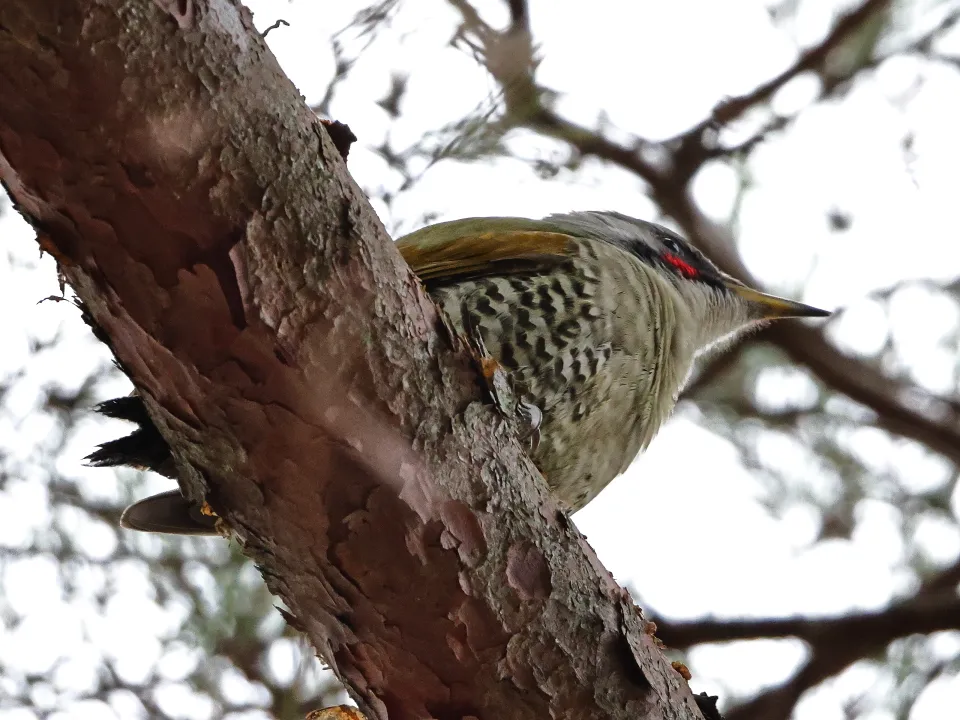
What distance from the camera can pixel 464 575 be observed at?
1566mm

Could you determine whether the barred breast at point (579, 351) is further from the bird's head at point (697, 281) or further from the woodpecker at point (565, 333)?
the bird's head at point (697, 281)

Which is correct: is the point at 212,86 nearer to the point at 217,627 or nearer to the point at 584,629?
the point at 584,629

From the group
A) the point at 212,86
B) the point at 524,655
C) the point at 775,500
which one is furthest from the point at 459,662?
the point at 775,500

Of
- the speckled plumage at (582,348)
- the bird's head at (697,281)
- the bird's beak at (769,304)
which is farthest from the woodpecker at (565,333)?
the bird's beak at (769,304)

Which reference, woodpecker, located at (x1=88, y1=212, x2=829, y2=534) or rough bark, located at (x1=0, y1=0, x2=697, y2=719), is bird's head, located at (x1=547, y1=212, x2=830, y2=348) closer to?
woodpecker, located at (x1=88, y1=212, x2=829, y2=534)

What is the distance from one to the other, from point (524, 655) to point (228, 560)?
6.62 feet

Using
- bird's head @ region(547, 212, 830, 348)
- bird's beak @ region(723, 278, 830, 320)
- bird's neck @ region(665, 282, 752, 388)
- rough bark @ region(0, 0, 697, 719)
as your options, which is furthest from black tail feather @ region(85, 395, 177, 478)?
bird's beak @ region(723, 278, 830, 320)

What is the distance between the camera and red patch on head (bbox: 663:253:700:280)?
335 centimetres

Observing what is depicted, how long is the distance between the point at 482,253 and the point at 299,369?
4.47 feet

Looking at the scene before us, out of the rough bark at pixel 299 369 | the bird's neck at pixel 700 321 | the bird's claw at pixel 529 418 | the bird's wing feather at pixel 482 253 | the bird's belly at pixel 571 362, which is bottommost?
the rough bark at pixel 299 369

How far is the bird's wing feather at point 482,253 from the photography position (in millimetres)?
2648

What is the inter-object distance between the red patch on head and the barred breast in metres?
0.61

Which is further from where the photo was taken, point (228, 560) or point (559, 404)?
point (228, 560)

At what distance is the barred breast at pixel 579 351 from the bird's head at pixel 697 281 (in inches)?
20.1
